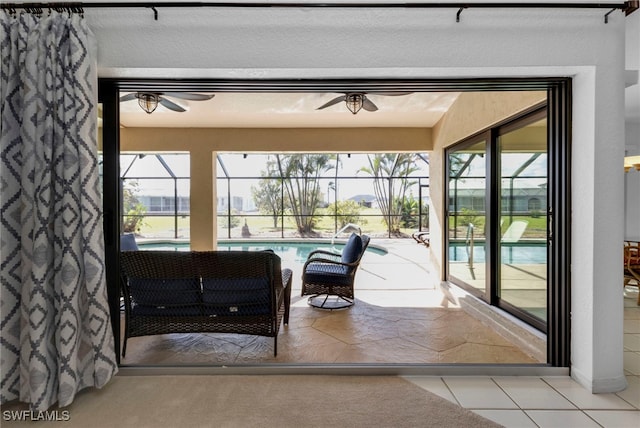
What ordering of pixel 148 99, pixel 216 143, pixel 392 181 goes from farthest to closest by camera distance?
pixel 392 181 < pixel 216 143 < pixel 148 99

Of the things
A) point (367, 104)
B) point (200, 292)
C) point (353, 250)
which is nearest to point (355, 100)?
point (367, 104)

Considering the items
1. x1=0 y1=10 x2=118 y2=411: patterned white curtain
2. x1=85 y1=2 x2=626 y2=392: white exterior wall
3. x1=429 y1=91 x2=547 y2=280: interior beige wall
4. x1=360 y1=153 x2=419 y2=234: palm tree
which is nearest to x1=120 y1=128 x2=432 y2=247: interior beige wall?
x1=429 y1=91 x2=547 y2=280: interior beige wall

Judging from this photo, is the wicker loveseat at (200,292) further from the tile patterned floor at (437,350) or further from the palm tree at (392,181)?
the palm tree at (392,181)

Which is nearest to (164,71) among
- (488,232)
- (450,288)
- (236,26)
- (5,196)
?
(236,26)

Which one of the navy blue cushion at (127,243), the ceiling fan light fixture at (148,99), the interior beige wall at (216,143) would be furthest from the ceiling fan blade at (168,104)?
the navy blue cushion at (127,243)

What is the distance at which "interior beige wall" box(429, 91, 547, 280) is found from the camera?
283cm

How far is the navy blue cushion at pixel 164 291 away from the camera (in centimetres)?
246

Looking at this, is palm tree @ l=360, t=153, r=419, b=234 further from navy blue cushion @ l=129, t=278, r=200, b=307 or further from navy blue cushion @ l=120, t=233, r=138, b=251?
navy blue cushion @ l=129, t=278, r=200, b=307

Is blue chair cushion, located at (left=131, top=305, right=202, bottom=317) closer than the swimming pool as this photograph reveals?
Yes

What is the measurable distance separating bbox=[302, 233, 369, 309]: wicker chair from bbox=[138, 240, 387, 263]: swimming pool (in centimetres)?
416

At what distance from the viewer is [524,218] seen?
291 centimetres

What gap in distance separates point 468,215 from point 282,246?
19.8 ft

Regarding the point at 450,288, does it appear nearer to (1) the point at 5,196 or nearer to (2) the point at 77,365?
(2) the point at 77,365

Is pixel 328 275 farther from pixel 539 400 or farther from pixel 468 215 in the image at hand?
pixel 539 400
